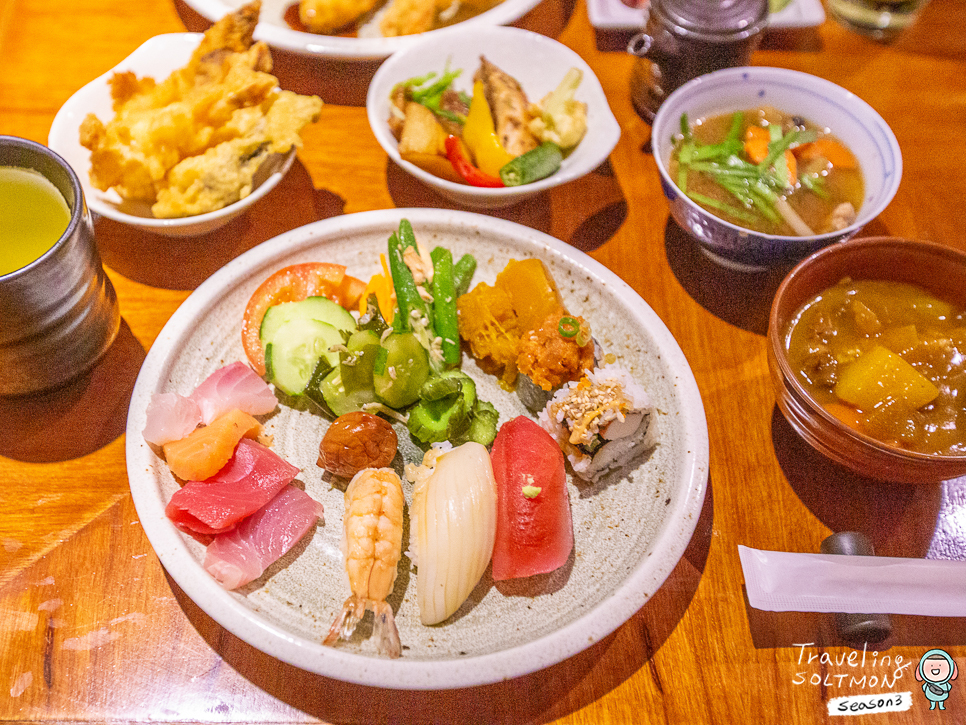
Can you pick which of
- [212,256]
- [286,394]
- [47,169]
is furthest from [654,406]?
[47,169]

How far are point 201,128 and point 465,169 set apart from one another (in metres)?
0.89

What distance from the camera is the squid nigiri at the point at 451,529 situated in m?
1.45

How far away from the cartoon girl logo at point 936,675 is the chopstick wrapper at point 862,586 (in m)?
0.11

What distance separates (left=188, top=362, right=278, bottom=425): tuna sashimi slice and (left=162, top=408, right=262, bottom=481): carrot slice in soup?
66mm

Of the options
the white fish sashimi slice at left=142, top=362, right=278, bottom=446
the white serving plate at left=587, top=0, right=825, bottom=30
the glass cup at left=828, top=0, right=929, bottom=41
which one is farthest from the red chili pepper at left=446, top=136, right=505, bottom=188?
the glass cup at left=828, top=0, right=929, bottom=41

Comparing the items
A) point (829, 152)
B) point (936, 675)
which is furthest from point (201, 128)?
point (936, 675)

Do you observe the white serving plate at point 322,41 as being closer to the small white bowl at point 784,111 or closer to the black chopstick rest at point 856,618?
the small white bowl at point 784,111

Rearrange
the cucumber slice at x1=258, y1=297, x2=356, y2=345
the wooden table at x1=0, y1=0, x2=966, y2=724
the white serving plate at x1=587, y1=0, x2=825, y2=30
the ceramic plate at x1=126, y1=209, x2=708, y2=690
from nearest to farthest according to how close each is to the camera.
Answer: the ceramic plate at x1=126, y1=209, x2=708, y2=690
the wooden table at x1=0, y1=0, x2=966, y2=724
the cucumber slice at x1=258, y1=297, x2=356, y2=345
the white serving plate at x1=587, y1=0, x2=825, y2=30

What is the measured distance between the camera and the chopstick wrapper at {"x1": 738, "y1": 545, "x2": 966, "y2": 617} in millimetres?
1493

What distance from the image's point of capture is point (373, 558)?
1.44m

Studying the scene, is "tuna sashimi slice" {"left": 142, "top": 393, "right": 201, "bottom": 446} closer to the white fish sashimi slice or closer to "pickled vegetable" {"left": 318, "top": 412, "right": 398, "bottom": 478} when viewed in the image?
the white fish sashimi slice

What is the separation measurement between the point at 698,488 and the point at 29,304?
1.67 meters

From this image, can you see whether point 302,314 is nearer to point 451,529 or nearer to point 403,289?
point 403,289

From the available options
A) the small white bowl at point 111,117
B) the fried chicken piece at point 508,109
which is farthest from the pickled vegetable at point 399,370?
the fried chicken piece at point 508,109
